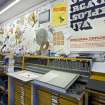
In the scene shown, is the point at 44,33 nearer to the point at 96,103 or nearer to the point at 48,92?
the point at 48,92

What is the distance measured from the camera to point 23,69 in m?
3.96

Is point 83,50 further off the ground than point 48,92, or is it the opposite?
point 83,50

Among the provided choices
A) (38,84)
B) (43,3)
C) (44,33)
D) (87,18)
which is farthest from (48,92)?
(43,3)

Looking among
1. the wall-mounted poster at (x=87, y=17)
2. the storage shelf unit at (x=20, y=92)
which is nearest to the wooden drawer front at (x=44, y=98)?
the storage shelf unit at (x=20, y=92)

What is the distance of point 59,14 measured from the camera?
3318 millimetres

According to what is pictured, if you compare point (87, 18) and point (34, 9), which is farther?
point (34, 9)

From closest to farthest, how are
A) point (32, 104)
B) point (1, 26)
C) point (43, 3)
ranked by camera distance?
point (32, 104) → point (43, 3) → point (1, 26)

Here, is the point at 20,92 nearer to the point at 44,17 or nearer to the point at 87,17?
the point at 44,17

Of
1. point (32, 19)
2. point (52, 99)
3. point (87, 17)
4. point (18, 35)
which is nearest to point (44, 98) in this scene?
point (52, 99)

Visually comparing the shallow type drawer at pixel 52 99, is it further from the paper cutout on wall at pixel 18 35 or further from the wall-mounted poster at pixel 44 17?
the paper cutout on wall at pixel 18 35

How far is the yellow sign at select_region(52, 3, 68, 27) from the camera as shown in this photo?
3.17 m

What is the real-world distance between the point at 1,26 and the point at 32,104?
3968 mm

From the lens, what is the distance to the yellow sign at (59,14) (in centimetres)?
317

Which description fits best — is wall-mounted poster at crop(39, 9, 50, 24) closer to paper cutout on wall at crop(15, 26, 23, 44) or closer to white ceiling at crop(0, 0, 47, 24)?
white ceiling at crop(0, 0, 47, 24)
